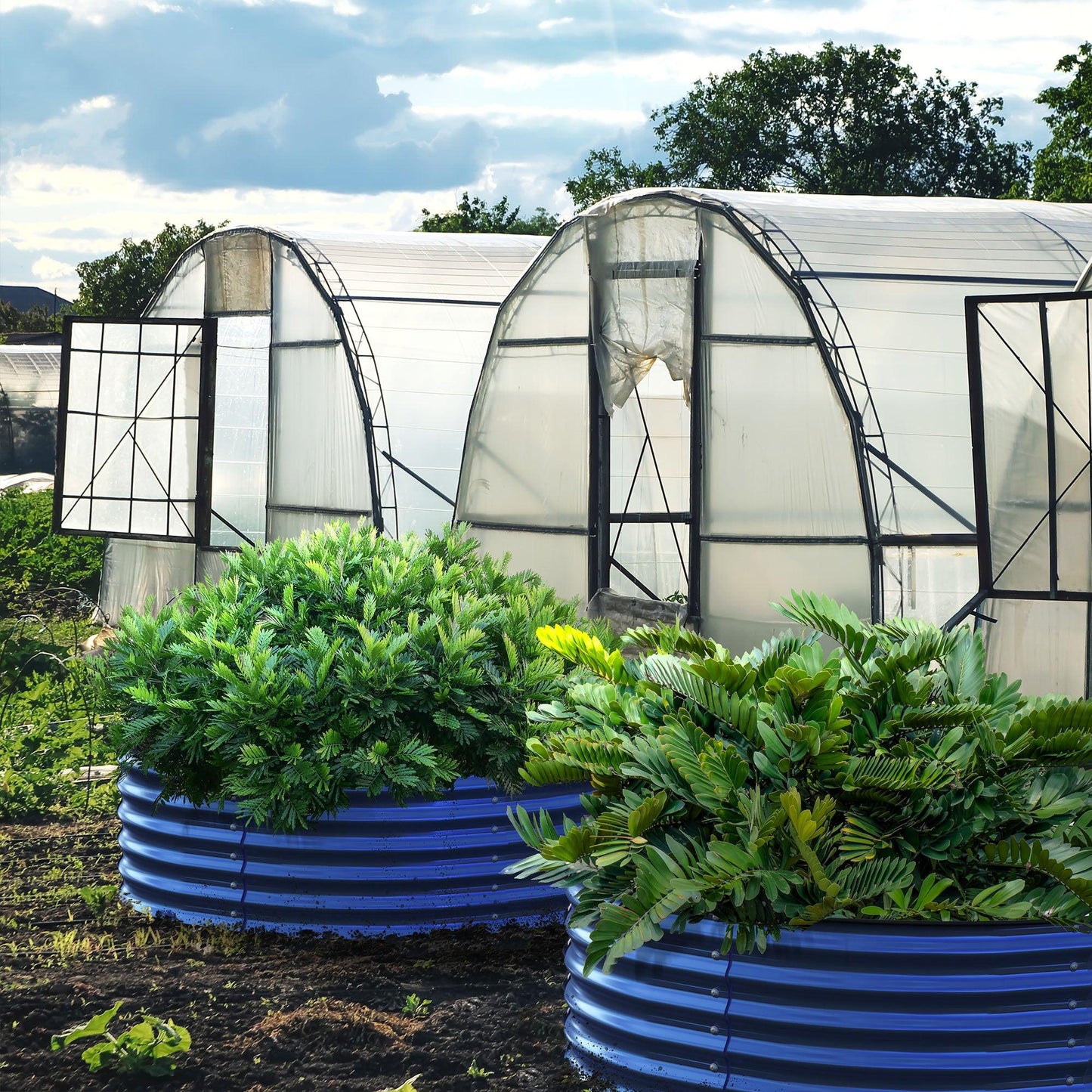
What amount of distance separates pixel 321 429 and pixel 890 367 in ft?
18.7

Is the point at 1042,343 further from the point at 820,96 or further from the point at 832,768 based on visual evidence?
the point at 820,96

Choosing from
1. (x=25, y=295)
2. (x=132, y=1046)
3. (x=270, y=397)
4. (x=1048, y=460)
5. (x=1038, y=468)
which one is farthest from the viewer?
(x=25, y=295)

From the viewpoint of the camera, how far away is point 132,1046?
375 cm

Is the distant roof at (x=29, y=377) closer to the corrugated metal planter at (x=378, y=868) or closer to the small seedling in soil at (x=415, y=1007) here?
the corrugated metal planter at (x=378, y=868)

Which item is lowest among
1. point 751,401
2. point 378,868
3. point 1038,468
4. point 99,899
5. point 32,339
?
point 99,899

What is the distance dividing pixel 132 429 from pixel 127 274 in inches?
1302

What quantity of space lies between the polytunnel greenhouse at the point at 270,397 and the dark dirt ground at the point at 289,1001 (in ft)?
23.8

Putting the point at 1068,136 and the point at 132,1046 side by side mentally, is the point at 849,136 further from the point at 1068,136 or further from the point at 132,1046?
the point at 132,1046

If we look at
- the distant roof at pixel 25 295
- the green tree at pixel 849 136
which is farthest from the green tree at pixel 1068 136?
the distant roof at pixel 25 295

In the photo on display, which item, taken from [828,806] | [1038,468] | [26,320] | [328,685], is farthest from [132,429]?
[26,320]

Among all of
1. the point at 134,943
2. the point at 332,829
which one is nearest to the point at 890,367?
the point at 332,829

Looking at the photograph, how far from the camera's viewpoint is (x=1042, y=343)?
776 cm

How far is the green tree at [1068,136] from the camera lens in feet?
90.5

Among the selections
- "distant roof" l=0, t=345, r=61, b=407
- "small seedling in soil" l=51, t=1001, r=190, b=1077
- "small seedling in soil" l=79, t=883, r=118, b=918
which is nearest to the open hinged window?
"small seedling in soil" l=79, t=883, r=118, b=918
